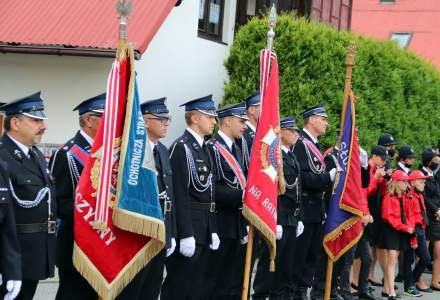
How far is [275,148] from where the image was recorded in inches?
299

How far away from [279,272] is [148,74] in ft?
17.6

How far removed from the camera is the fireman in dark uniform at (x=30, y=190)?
559 centimetres

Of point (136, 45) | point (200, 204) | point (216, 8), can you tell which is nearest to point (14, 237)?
point (200, 204)

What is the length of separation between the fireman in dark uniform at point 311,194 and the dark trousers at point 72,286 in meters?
3.38

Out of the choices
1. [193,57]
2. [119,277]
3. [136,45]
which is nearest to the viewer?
[119,277]

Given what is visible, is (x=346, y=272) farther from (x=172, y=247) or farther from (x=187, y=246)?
(x=172, y=247)

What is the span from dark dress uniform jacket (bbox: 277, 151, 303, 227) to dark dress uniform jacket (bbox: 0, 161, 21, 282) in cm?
374

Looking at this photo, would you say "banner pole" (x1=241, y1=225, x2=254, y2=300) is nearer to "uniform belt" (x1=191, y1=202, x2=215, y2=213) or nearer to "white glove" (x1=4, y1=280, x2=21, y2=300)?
"uniform belt" (x1=191, y1=202, x2=215, y2=213)

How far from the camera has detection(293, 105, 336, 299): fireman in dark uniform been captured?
893cm

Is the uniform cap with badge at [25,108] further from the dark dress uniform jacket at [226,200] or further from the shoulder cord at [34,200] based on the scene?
the dark dress uniform jacket at [226,200]

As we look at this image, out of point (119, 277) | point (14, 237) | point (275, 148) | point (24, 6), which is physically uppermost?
point (24, 6)

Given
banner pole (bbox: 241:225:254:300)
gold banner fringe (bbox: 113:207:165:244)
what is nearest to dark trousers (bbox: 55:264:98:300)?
gold banner fringe (bbox: 113:207:165:244)

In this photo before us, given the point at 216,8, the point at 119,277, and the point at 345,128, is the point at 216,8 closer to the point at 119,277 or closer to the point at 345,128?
the point at 345,128

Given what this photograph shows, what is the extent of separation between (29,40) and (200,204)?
19.8ft
